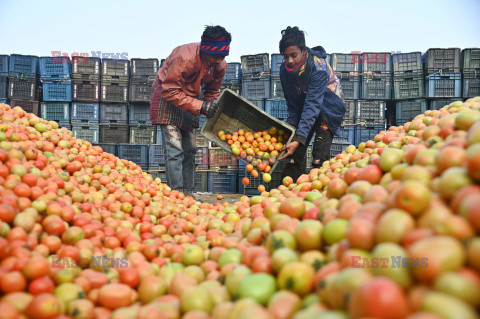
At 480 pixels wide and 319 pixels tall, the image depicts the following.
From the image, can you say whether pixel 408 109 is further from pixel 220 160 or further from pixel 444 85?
pixel 220 160

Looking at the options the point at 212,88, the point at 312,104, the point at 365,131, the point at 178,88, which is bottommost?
the point at 365,131

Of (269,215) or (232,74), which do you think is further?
(232,74)

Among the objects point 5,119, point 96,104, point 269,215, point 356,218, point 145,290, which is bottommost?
point 145,290

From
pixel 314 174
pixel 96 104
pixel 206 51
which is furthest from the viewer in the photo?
pixel 96 104

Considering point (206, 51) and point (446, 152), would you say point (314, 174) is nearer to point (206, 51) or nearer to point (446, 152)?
point (446, 152)

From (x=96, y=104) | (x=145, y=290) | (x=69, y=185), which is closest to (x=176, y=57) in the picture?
(x=69, y=185)

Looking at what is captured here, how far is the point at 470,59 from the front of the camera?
8758 mm

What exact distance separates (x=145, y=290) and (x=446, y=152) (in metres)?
1.73

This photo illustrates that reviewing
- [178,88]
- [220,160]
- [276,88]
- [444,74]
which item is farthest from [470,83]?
[178,88]

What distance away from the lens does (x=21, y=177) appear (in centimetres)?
264

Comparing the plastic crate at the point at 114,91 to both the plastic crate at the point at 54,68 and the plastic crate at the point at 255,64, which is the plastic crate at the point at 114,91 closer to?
the plastic crate at the point at 54,68

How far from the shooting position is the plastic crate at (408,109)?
901 centimetres

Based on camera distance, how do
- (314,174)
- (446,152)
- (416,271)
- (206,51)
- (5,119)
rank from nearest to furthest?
(416,271) → (446,152) → (314,174) → (5,119) → (206,51)

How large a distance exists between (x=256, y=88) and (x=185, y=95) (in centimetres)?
442
